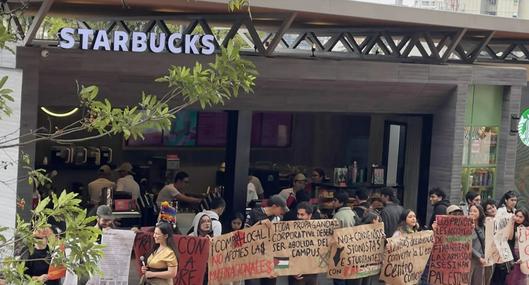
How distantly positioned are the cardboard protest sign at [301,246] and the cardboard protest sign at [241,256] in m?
0.14

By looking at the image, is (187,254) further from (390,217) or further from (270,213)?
(390,217)

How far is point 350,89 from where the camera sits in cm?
1772

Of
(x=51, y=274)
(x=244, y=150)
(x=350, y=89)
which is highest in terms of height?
(x=350, y=89)

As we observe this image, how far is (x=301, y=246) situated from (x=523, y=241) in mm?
3777

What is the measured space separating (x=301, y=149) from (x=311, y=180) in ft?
9.83

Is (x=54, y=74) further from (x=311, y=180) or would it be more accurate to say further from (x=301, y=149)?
(x=301, y=149)

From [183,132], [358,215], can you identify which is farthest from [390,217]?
[183,132]

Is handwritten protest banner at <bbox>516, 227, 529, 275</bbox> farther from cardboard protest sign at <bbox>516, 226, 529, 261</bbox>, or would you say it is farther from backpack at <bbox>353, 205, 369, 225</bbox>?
backpack at <bbox>353, 205, 369, 225</bbox>

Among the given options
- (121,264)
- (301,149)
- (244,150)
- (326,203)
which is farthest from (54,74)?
(301,149)

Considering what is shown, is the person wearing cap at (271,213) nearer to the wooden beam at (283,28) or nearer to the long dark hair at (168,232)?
the long dark hair at (168,232)

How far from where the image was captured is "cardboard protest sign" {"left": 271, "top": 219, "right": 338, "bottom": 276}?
13.5 metres

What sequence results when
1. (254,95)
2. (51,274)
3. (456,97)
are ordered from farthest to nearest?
1. (456,97)
2. (254,95)
3. (51,274)

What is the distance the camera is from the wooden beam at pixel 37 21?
12852 millimetres

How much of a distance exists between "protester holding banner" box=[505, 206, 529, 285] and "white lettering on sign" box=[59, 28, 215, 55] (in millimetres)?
4975
